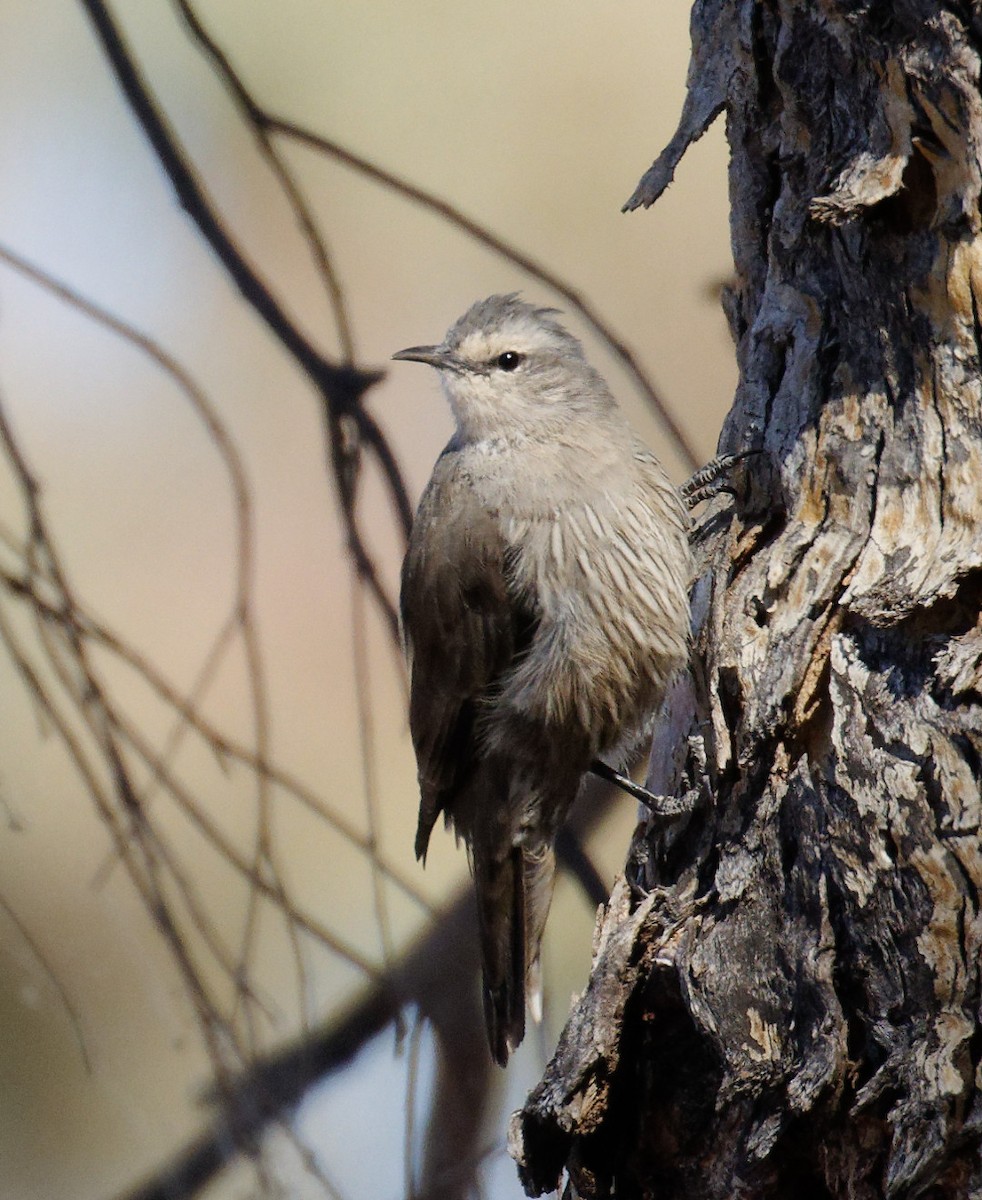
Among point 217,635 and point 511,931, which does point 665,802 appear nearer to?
point 511,931

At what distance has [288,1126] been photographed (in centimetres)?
280

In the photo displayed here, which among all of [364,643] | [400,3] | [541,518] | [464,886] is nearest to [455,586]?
[541,518]

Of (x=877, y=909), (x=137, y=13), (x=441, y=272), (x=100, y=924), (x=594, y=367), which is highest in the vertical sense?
(x=137, y=13)

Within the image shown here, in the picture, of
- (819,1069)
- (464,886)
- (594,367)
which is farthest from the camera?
(464,886)

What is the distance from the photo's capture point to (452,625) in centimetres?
250

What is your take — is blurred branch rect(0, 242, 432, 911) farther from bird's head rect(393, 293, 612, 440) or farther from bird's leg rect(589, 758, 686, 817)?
bird's leg rect(589, 758, 686, 817)

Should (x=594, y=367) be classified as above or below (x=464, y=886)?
above

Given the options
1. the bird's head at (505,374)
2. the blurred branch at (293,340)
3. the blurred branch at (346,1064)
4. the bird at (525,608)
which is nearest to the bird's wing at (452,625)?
the bird at (525,608)

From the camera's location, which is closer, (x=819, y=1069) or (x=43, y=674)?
(x=819, y=1069)

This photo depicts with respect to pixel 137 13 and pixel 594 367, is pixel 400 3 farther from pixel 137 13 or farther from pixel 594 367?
pixel 594 367

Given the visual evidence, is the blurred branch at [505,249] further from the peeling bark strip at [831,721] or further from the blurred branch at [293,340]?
the peeling bark strip at [831,721]

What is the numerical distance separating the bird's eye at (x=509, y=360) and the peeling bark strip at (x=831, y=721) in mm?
686

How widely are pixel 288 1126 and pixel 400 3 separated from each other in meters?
2.57

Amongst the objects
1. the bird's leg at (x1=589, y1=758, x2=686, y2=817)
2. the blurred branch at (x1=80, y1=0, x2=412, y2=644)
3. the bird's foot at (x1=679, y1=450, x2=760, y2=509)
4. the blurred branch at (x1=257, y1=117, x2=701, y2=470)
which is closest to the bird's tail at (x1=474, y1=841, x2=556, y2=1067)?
the bird's leg at (x1=589, y1=758, x2=686, y2=817)
